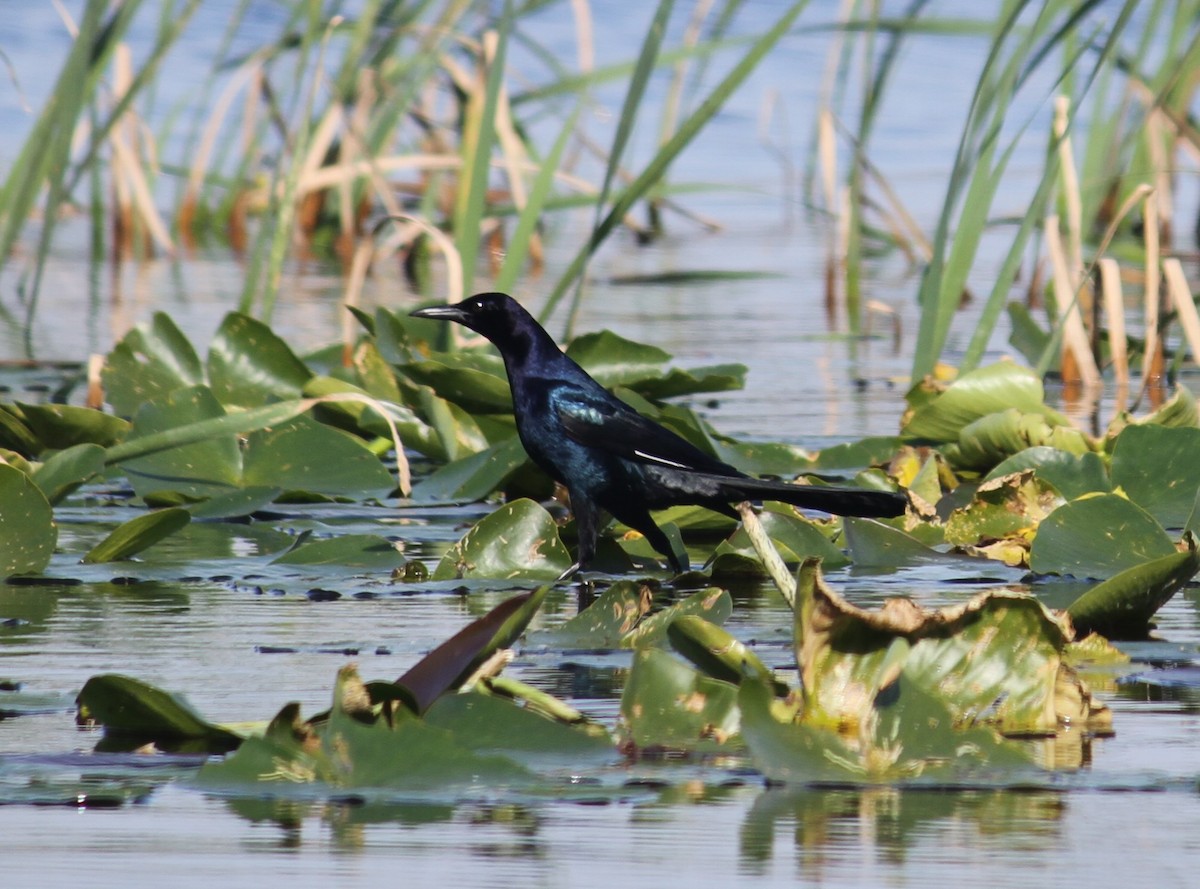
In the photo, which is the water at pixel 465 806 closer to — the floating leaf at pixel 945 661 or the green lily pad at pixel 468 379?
the floating leaf at pixel 945 661

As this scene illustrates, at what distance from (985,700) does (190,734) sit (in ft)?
2.79

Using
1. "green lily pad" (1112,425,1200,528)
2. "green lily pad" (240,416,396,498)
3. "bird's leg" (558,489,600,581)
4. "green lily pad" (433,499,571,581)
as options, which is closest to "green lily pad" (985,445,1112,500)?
"green lily pad" (1112,425,1200,528)

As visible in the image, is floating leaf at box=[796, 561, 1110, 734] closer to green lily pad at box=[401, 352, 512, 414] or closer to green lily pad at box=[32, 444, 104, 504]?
green lily pad at box=[32, 444, 104, 504]

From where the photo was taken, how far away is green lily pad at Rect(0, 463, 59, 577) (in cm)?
323

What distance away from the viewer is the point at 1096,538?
323 centimetres

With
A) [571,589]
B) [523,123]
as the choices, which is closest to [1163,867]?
[571,589]

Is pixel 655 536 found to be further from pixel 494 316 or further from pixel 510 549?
pixel 494 316

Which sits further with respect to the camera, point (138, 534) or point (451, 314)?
point (451, 314)

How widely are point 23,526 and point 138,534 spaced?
0.61ft

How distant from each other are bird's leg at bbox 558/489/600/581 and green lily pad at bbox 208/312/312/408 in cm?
124

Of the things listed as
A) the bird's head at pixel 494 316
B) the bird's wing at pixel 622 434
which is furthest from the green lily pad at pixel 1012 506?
the bird's head at pixel 494 316

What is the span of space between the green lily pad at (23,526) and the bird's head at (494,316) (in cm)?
110

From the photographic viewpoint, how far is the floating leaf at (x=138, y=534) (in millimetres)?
3291

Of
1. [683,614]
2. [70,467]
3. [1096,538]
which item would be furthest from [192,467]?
[1096,538]
